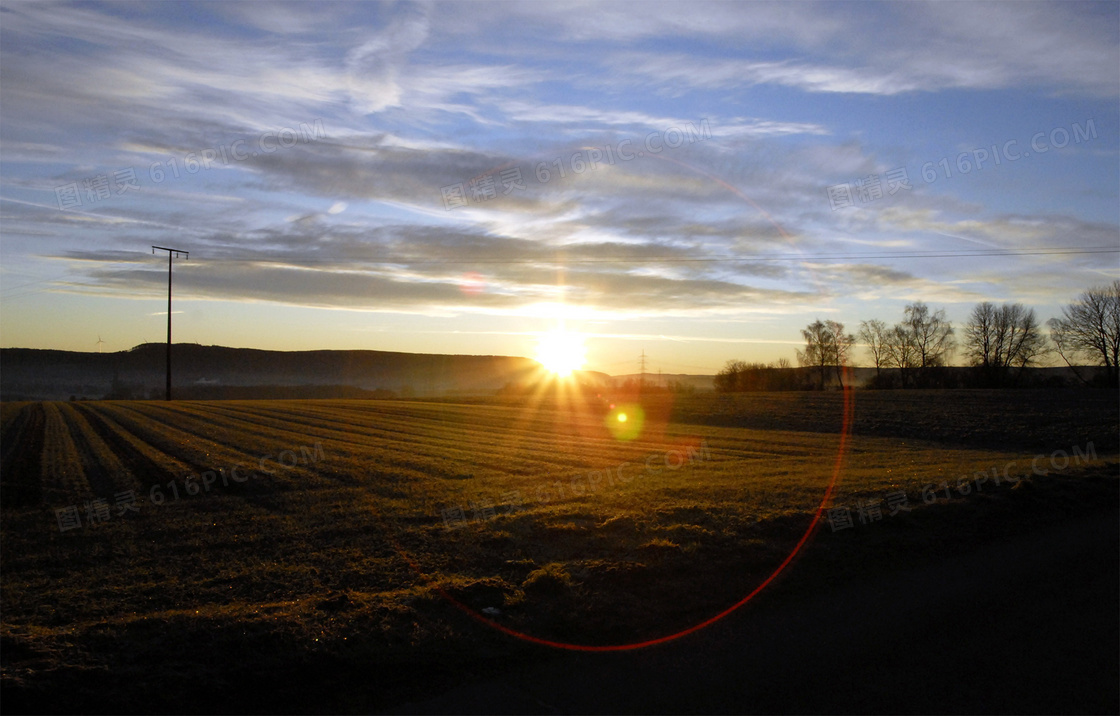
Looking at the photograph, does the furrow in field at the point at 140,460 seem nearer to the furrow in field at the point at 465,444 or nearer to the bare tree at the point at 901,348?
the furrow in field at the point at 465,444

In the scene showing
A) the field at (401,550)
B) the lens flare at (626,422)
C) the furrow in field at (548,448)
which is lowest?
the lens flare at (626,422)

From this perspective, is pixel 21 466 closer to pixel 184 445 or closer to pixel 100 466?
pixel 100 466

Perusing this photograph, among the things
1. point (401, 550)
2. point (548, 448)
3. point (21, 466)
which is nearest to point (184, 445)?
point (21, 466)

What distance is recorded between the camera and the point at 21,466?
64.3ft

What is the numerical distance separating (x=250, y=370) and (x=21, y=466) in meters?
135

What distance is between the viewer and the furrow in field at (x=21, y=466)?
14620 millimetres

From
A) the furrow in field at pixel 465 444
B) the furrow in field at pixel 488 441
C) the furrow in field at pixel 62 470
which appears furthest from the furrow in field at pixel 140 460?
the furrow in field at pixel 488 441

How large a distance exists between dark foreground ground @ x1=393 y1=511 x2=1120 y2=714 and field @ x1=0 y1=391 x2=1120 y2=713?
42 cm

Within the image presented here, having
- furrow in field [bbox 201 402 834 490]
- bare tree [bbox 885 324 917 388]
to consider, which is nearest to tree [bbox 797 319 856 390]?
bare tree [bbox 885 324 917 388]

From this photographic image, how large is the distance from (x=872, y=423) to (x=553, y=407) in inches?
1083

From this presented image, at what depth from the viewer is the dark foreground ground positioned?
494 cm

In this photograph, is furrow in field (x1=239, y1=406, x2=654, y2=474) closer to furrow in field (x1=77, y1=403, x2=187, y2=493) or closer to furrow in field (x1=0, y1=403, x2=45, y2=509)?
furrow in field (x1=77, y1=403, x2=187, y2=493)

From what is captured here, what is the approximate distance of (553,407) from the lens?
59500 mm

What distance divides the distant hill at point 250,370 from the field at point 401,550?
10393 centimetres
